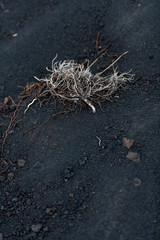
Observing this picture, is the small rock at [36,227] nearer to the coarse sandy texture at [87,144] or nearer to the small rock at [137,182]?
the coarse sandy texture at [87,144]

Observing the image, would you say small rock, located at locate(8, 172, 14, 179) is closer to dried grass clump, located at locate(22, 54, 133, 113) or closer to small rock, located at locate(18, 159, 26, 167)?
small rock, located at locate(18, 159, 26, 167)

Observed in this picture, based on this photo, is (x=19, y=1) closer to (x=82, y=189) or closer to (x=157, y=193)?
(x=82, y=189)

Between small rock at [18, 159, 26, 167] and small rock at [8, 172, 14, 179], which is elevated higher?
small rock at [18, 159, 26, 167]

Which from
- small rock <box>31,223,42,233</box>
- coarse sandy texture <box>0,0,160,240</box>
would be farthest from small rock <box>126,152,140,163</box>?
small rock <box>31,223,42,233</box>

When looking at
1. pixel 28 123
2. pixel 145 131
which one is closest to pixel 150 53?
pixel 145 131

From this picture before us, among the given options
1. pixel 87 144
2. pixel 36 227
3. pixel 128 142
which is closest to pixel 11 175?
pixel 36 227

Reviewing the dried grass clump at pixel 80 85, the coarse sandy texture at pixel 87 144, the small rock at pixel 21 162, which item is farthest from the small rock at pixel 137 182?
the small rock at pixel 21 162
